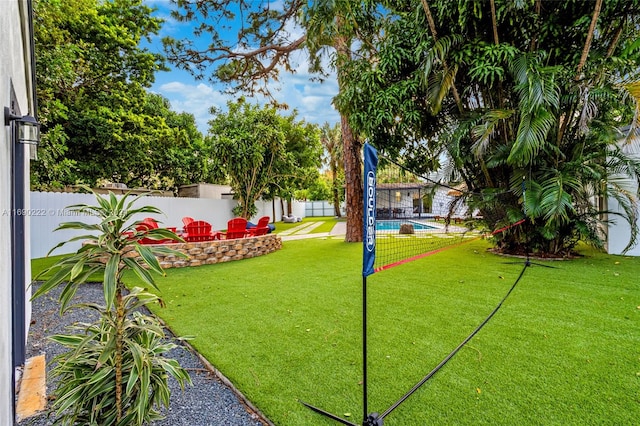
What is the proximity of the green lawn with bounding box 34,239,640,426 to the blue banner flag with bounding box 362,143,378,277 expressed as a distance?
1.08 metres

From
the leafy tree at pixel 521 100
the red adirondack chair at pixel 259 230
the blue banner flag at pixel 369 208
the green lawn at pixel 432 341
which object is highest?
the leafy tree at pixel 521 100

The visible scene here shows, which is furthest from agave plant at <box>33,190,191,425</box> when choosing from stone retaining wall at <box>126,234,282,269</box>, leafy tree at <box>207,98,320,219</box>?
leafy tree at <box>207,98,320,219</box>

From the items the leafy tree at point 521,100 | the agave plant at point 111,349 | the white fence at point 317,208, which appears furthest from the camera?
→ the white fence at point 317,208

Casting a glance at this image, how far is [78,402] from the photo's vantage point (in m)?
1.56

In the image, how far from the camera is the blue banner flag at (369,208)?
6.50 ft

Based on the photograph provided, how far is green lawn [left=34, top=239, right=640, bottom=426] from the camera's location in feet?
7.18

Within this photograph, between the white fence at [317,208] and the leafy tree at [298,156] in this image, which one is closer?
the leafy tree at [298,156]

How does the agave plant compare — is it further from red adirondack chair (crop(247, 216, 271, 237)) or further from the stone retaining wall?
red adirondack chair (crop(247, 216, 271, 237))

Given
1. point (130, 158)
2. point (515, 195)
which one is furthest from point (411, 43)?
point (130, 158)

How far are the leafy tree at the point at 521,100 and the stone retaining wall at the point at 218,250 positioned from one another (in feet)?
14.2

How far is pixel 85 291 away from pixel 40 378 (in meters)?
3.42

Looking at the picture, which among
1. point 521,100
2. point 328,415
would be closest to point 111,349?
point 328,415

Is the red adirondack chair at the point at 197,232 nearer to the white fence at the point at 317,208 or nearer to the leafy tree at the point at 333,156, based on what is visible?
the leafy tree at the point at 333,156

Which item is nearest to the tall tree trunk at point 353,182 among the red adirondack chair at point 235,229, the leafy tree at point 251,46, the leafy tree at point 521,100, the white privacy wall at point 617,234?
the leafy tree at point 251,46
